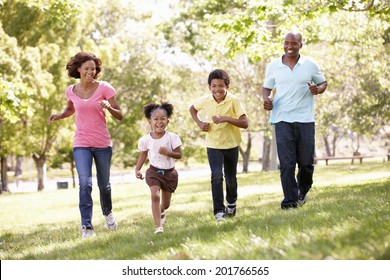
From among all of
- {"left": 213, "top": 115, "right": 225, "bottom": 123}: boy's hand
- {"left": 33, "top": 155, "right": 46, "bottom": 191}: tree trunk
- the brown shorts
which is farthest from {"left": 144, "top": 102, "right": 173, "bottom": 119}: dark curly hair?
{"left": 33, "top": 155, "right": 46, "bottom": 191}: tree trunk

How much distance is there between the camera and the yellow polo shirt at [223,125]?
325 inches

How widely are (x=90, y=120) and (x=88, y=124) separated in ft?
0.20

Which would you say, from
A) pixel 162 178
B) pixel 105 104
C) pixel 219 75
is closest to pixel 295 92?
pixel 219 75

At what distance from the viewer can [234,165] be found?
8.45 m

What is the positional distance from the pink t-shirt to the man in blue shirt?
87.1 inches

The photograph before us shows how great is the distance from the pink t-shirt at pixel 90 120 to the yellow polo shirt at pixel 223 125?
4.56ft

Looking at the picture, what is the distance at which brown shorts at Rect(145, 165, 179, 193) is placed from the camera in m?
7.76

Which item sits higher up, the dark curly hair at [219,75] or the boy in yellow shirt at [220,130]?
the dark curly hair at [219,75]

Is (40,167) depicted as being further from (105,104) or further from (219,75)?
(219,75)

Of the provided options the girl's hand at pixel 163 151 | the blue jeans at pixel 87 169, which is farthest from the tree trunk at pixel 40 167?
the girl's hand at pixel 163 151

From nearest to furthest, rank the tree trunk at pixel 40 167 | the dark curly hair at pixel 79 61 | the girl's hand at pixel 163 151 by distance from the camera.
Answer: the girl's hand at pixel 163 151 < the dark curly hair at pixel 79 61 < the tree trunk at pixel 40 167

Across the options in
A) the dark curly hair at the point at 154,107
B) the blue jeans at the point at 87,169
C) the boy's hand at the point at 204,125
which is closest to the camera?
the dark curly hair at the point at 154,107

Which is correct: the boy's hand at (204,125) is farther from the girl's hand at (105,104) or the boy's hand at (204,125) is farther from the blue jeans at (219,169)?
the girl's hand at (105,104)

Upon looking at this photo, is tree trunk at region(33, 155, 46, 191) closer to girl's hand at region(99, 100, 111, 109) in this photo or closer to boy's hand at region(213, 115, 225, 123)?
girl's hand at region(99, 100, 111, 109)
